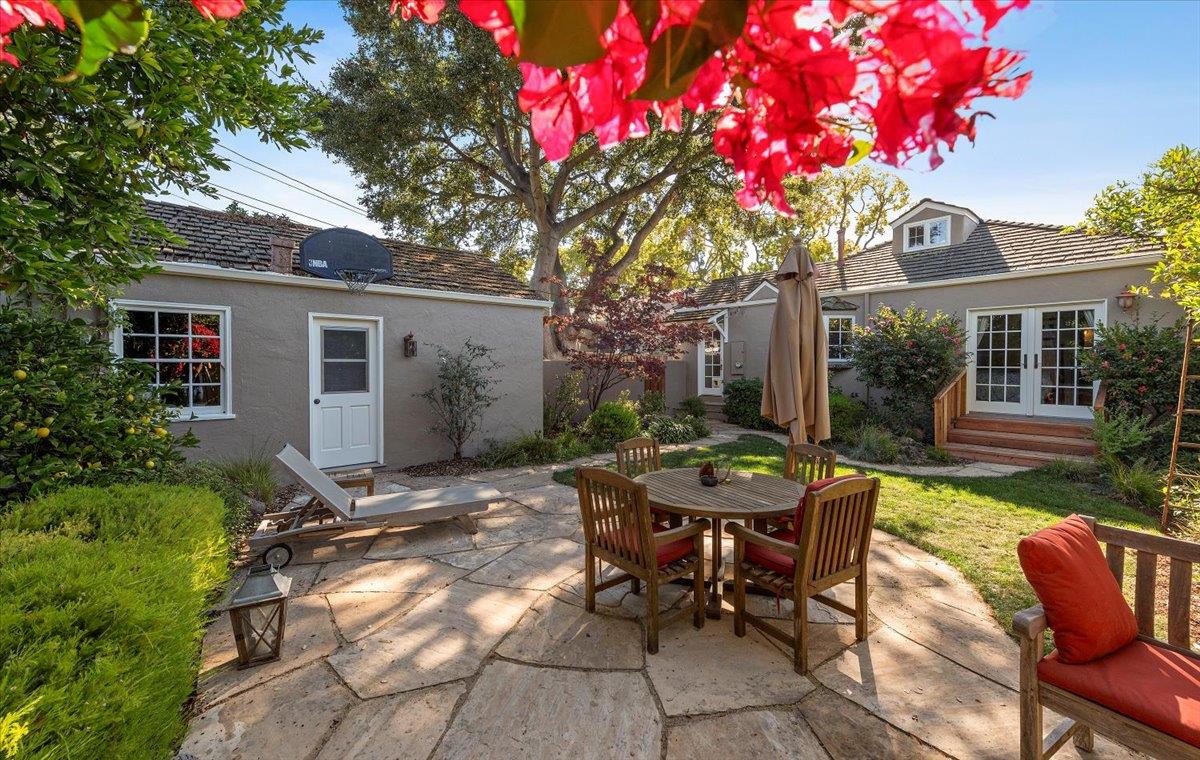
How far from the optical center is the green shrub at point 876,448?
9.01 m

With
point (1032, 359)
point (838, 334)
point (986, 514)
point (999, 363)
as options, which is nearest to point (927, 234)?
point (838, 334)

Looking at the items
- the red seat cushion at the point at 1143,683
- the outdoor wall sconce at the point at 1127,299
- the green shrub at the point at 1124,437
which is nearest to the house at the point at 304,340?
the red seat cushion at the point at 1143,683

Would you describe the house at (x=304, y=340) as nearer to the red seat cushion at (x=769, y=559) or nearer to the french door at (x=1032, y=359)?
the red seat cushion at (x=769, y=559)

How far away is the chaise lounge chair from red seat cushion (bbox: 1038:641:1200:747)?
4.44 metres

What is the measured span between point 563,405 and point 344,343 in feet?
15.6

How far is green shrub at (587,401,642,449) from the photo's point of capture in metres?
10.5

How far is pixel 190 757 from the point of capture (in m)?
2.25

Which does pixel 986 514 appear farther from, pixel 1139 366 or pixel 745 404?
pixel 745 404

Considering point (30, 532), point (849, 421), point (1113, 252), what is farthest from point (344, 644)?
point (1113, 252)

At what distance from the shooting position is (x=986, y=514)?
5.79m

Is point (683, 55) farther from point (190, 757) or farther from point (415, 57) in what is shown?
point (415, 57)

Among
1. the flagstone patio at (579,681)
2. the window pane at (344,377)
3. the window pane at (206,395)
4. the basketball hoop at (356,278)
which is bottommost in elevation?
the flagstone patio at (579,681)

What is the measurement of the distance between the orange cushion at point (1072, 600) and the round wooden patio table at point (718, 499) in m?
1.44

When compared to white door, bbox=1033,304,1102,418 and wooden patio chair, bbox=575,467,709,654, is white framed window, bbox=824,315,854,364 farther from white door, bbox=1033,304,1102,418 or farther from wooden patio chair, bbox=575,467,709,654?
wooden patio chair, bbox=575,467,709,654
